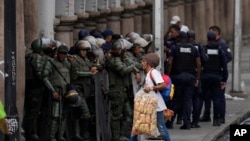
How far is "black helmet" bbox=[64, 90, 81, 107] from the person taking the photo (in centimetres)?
1991

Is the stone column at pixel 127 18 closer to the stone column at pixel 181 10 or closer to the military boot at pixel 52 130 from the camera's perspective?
the stone column at pixel 181 10

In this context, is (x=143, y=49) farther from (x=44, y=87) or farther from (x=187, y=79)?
(x=44, y=87)

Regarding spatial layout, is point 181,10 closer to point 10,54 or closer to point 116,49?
point 116,49

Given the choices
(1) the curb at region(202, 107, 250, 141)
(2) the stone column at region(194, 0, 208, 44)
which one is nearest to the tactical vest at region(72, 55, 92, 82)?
(1) the curb at region(202, 107, 250, 141)

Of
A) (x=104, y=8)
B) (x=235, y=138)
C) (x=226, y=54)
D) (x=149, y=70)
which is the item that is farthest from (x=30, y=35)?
(x=104, y=8)

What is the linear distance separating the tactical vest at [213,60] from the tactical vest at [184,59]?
37.9 inches

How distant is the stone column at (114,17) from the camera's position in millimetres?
31938

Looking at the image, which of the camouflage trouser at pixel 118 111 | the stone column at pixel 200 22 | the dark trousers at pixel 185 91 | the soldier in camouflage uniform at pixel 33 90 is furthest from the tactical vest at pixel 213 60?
the stone column at pixel 200 22

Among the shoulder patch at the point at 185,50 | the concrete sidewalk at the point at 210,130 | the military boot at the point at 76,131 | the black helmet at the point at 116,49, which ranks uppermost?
the black helmet at the point at 116,49

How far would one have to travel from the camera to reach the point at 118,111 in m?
21.2

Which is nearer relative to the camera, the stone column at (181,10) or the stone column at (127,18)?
the stone column at (127,18)

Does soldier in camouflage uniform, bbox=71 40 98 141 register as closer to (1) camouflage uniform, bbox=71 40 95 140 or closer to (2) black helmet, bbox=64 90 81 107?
(1) camouflage uniform, bbox=71 40 95 140

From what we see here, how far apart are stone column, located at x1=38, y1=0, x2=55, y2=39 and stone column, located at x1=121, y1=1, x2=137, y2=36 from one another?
9812 mm

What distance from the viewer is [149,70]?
1855cm
